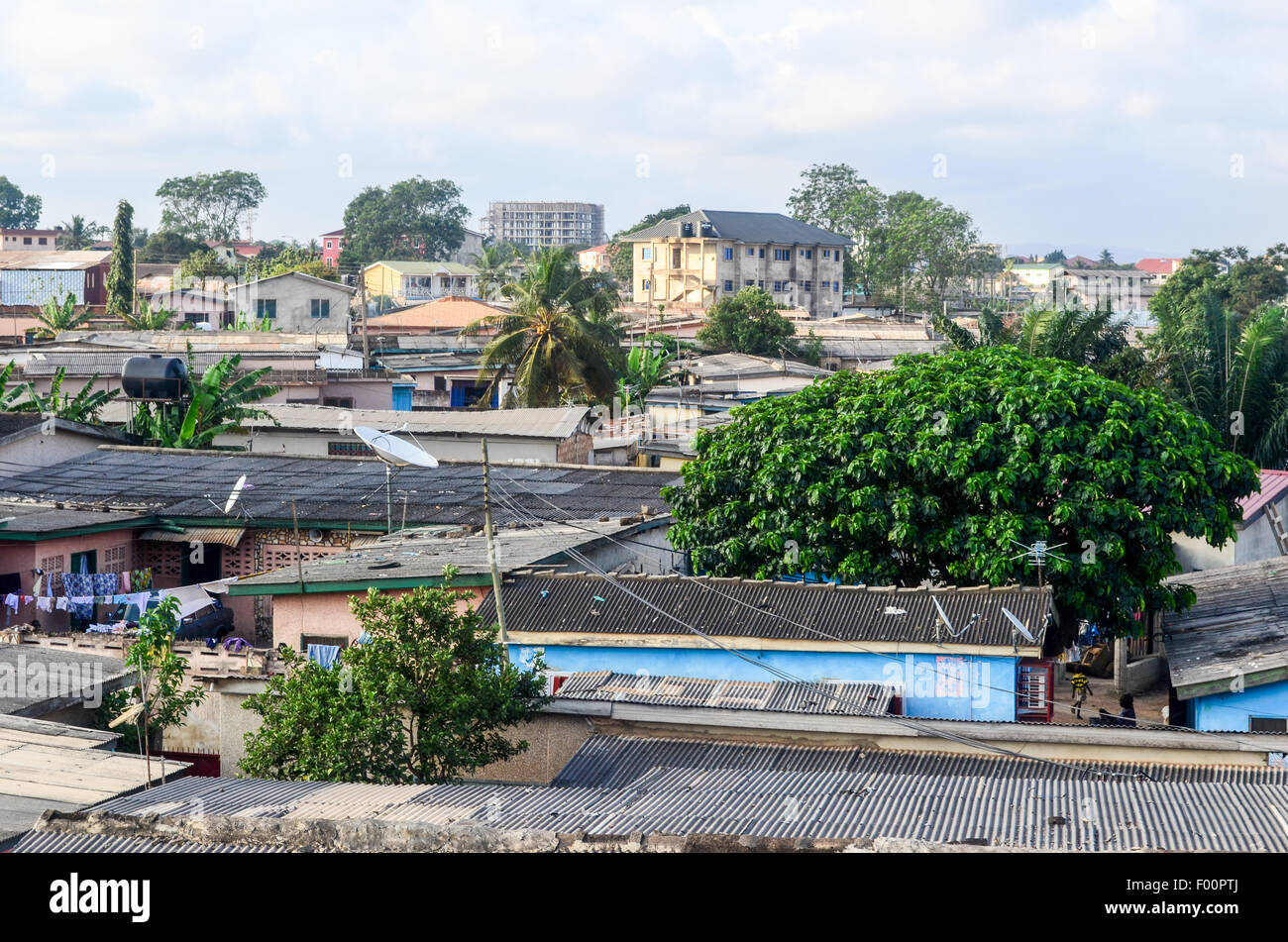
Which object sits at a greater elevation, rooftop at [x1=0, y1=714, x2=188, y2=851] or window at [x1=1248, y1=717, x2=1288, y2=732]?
rooftop at [x1=0, y1=714, x2=188, y2=851]

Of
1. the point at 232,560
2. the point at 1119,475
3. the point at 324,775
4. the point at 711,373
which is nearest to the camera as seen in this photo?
the point at 324,775

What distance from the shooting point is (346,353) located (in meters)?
46.4

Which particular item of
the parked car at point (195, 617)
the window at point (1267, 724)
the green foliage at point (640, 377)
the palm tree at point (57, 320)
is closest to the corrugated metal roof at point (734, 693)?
the window at point (1267, 724)

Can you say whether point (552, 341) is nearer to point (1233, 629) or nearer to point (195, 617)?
point (195, 617)

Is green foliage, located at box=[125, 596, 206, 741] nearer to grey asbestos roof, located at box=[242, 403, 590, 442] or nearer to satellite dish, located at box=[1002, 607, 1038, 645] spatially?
satellite dish, located at box=[1002, 607, 1038, 645]

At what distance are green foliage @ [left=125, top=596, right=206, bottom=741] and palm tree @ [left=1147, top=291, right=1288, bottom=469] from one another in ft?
62.2

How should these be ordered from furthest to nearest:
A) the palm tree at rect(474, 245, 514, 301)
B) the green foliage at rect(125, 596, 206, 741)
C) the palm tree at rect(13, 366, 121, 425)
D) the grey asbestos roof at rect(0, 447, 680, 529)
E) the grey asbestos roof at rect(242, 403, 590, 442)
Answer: the palm tree at rect(474, 245, 514, 301) → the grey asbestos roof at rect(242, 403, 590, 442) → the palm tree at rect(13, 366, 121, 425) → the grey asbestos roof at rect(0, 447, 680, 529) → the green foliage at rect(125, 596, 206, 741)

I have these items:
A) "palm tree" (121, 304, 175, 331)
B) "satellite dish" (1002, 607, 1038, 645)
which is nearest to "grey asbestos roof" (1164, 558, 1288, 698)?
"satellite dish" (1002, 607, 1038, 645)

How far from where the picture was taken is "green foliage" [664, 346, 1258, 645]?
1662cm

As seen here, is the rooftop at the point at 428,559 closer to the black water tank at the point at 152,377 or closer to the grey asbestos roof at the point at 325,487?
the grey asbestos roof at the point at 325,487

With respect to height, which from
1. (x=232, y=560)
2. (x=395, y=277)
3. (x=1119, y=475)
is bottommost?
(x=232, y=560)

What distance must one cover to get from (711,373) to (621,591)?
101ft
